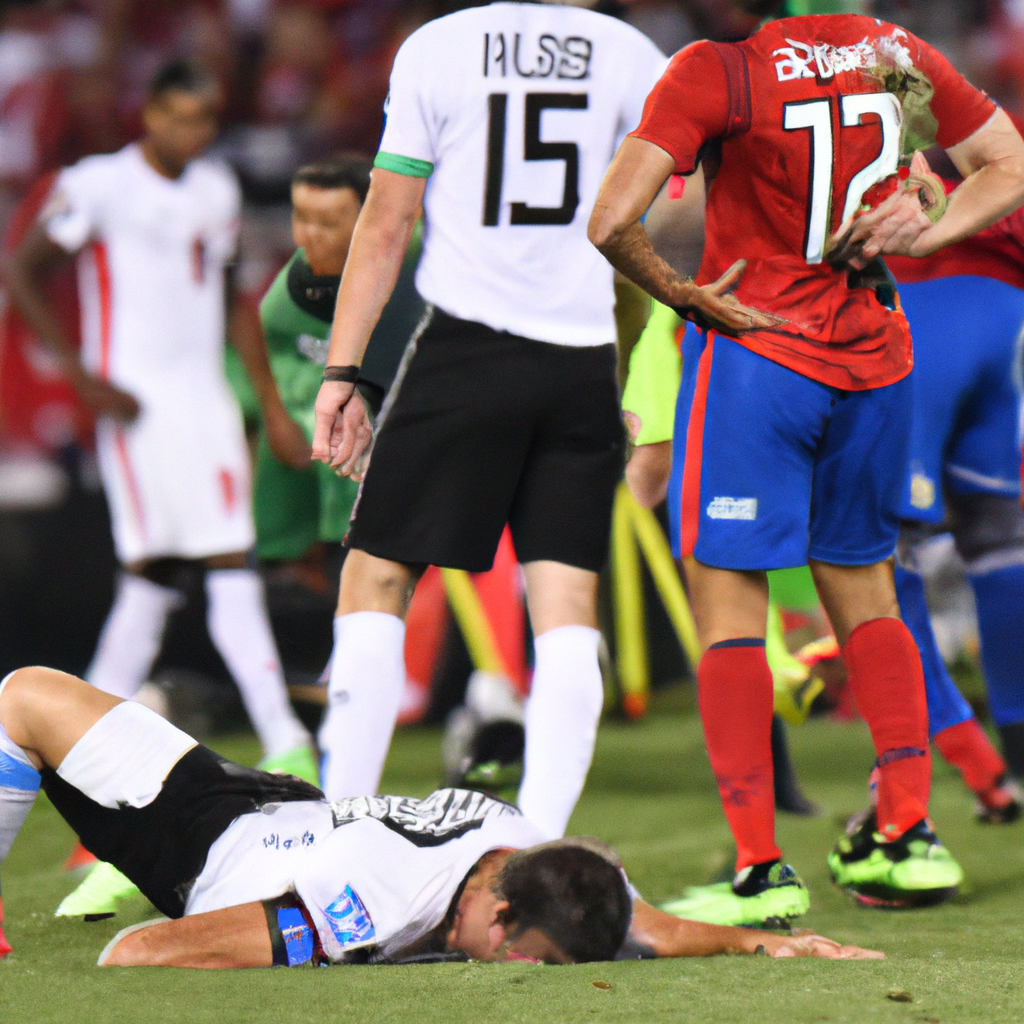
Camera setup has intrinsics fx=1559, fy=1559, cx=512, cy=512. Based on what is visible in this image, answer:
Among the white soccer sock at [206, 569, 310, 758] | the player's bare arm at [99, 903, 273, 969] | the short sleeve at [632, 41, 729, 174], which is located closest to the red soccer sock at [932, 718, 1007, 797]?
the short sleeve at [632, 41, 729, 174]

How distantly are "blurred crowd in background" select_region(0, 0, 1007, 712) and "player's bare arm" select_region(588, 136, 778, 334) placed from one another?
4.17m

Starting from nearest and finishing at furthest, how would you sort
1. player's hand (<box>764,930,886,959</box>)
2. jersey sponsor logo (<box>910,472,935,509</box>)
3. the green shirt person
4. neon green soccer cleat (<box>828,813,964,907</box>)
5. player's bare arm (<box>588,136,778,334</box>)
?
1. player's hand (<box>764,930,886,959</box>)
2. player's bare arm (<box>588,136,778,334</box>)
3. neon green soccer cleat (<box>828,813,964,907</box>)
4. the green shirt person
5. jersey sponsor logo (<box>910,472,935,509</box>)

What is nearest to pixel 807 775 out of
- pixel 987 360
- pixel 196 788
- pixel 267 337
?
pixel 987 360

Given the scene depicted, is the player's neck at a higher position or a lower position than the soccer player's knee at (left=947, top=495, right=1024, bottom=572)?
higher

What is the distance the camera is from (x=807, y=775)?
4.41m

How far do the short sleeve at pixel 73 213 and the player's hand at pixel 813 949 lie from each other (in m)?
3.15

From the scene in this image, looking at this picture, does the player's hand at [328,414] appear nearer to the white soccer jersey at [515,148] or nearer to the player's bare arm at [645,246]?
the white soccer jersey at [515,148]

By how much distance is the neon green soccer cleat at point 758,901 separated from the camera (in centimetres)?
245

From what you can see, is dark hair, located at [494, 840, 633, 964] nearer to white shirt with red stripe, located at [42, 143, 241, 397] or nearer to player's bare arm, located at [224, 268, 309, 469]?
player's bare arm, located at [224, 268, 309, 469]

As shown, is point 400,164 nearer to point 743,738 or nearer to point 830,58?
point 830,58

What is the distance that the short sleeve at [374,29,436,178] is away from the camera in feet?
8.50

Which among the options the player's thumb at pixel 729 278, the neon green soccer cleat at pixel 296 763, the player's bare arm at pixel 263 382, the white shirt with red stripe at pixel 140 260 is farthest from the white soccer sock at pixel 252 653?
the player's thumb at pixel 729 278

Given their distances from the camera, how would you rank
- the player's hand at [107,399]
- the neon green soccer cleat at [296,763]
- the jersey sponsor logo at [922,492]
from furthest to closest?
the player's hand at [107,399] → the neon green soccer cleat at [296,763] → the jersey sponsor logo at [922,492]

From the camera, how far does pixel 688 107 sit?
2344 millimetres
